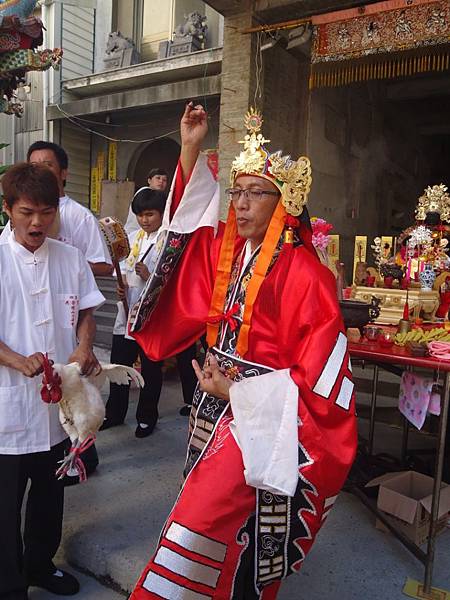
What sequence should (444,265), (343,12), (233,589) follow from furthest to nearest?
1. (343,12)
2. (444,265)
3. (233,589)

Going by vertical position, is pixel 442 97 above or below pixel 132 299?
above

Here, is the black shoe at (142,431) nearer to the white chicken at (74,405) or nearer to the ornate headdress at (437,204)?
the white chicken at (74,405)

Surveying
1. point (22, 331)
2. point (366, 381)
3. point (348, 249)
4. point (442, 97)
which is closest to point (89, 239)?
point (22, 331)

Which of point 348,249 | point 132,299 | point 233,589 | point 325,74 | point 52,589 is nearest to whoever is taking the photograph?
point 233,589

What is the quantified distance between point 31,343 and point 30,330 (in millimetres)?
50

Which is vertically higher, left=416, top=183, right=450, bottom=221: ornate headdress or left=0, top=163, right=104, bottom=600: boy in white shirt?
left=416, top=183, right=450, bottom=221: ornate headdress

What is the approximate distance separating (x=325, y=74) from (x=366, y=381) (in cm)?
409

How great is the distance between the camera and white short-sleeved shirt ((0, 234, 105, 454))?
→ 191 cm

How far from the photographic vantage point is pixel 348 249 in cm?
925

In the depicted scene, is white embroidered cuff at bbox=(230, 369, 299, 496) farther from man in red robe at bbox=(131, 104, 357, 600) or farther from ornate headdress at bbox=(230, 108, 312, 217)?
ornate headdress at bbox=(230, 108, 312, 217)

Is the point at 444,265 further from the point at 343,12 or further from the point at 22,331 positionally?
the point at 343,12

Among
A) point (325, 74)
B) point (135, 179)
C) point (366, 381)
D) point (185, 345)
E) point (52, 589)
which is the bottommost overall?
point (52, 589)

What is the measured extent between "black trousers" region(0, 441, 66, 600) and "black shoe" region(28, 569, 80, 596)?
1.0 inches

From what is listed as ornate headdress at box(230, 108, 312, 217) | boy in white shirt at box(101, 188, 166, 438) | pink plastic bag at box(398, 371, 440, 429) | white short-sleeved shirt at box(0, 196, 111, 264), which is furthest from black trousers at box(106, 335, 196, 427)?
ornate headdress at box(230, 108, 312, 217)
